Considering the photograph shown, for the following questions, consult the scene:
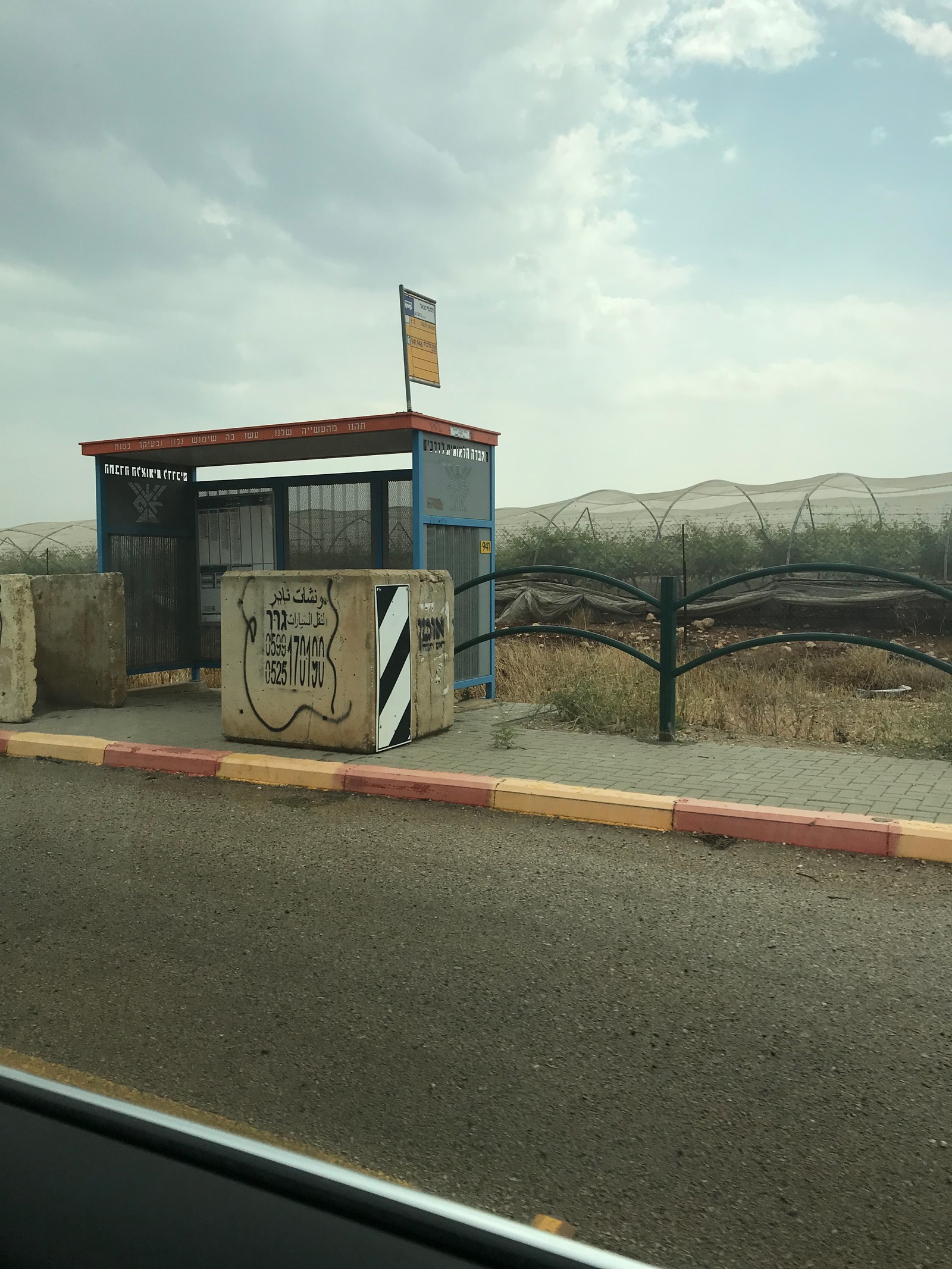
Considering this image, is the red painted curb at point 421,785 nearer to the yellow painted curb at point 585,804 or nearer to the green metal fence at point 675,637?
the yellow painted curb at point 585,804

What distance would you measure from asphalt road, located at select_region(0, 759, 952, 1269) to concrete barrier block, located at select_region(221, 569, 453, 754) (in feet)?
6.50

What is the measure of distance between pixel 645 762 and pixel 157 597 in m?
6.14

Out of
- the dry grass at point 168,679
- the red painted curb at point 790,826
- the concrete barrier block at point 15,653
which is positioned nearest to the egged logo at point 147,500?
the dry grass at point 168,679

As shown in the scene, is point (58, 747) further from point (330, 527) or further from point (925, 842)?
point (925, 842)

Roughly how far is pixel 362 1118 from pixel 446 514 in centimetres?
718

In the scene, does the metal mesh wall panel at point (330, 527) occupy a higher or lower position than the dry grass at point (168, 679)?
higher

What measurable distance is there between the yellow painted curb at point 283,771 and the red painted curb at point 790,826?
92.5 inches

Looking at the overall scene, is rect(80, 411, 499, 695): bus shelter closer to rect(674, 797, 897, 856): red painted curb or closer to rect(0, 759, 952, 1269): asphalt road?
rect(674, 797, 897, 856): red painted curb

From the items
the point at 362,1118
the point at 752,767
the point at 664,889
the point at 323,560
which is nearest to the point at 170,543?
the point at 323,560

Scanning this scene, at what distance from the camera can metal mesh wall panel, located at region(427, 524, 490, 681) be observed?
9586 millimetres

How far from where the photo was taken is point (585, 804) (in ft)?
20.1

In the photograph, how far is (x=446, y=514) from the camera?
9.57 m

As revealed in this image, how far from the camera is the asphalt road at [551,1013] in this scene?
2498mm

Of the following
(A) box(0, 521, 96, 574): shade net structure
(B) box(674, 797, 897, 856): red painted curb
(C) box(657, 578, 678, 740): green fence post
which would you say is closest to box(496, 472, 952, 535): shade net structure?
(A) box(0, 521, 96, 574): shade net structure
